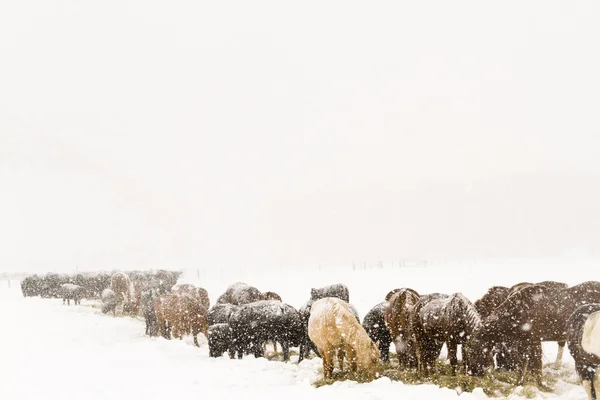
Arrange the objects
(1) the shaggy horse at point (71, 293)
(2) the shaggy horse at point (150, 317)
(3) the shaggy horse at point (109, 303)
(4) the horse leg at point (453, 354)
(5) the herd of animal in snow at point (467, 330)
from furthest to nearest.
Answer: (1) the shaggy horse at point (71, 293)
(3) the shaggy horse at point (109, 303)
(2) the shaggy horse at point (150, 317)
(4) the horse leg at point (453, 354)
(5) the herd of animal in snow at point (467, 330)

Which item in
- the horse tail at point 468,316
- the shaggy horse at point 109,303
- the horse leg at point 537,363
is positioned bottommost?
the shaggy horse at point 109,303

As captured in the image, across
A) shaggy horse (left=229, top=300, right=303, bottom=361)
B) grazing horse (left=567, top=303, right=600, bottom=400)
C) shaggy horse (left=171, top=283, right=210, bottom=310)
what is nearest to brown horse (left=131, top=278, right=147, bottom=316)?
shaggy horse (left=171, top=283, right=210, bottom=310)

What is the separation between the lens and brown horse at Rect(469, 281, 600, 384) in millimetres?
9156

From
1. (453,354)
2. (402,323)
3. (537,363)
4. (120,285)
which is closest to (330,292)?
(402,323)

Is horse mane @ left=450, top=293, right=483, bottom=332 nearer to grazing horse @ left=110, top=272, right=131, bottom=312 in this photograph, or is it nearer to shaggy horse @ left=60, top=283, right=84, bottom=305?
grazing horse @ left=110, top=272, right=131, bottom=312

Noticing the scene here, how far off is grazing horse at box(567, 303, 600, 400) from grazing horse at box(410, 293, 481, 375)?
2289 mm

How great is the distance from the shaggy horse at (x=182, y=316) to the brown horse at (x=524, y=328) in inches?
401

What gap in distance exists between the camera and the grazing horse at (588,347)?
6.88 m

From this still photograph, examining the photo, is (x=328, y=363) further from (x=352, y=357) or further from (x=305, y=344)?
(x=305, y=344)

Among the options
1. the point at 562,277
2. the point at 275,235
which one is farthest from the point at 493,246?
the point at 562,277

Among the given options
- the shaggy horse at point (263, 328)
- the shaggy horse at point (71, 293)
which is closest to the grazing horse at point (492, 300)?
the shaggy horse at point (263, 328)

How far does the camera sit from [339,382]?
9.29 m

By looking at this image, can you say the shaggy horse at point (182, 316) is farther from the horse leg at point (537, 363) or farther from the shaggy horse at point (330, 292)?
the horse leg at point (537, 363)

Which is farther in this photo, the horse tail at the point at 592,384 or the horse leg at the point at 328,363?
the horse leg at the point at 328,363
